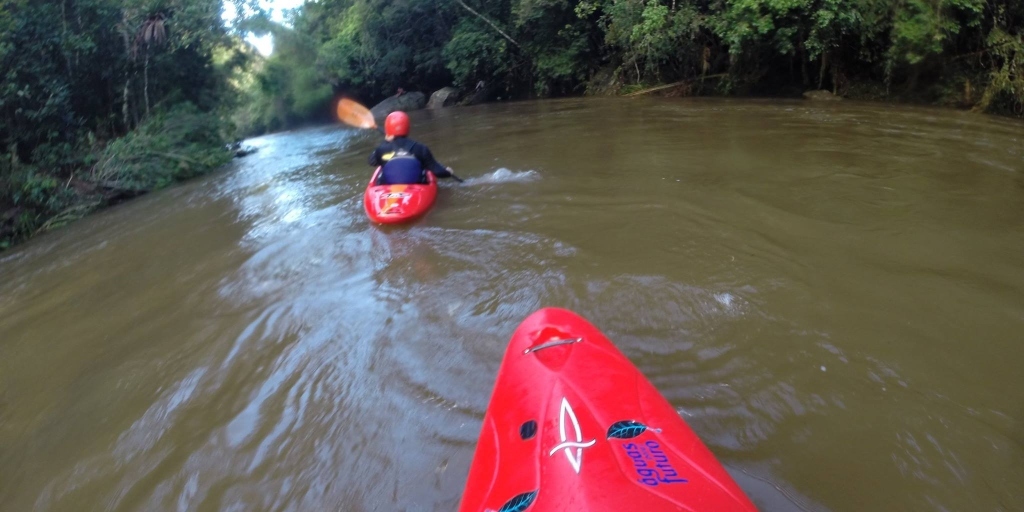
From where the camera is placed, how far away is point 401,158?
18.0 ft

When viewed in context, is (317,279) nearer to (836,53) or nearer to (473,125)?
(473,125)

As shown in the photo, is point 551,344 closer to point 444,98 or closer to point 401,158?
point 401,158

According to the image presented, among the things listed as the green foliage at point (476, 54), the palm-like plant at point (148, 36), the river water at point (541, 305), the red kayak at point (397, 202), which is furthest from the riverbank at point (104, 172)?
the green foliage at point (476, 54)

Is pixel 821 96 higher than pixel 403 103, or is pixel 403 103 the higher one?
pixel 403 103

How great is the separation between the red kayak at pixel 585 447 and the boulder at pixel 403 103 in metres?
18.9

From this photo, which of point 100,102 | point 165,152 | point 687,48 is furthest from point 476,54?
point 100,102

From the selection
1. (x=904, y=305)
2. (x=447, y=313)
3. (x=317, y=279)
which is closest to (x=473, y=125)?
(x=317, y=279)

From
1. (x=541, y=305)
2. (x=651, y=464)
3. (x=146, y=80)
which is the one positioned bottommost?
(x=541, y=305)

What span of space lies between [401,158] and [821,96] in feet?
27.7

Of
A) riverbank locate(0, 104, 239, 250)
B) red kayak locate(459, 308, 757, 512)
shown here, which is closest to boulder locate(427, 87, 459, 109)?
riverbank locate(0, 104, 239, 250)

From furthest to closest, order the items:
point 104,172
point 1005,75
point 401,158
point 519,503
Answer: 1. point 104,172
2. point 1005,75
3. point 401,158
4. point 519,503

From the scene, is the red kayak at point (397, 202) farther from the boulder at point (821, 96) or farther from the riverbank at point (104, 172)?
the boulder at point (821, 96)

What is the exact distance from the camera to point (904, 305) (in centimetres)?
297

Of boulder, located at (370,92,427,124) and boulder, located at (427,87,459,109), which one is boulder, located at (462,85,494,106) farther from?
boulder, located at (370,92,427,124)
